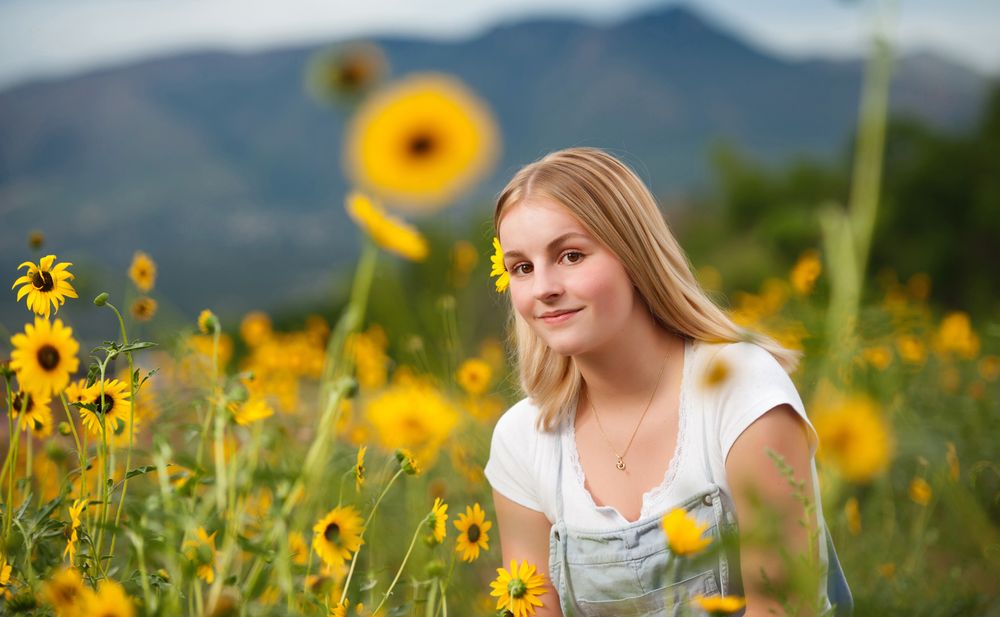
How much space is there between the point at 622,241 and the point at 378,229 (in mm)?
658

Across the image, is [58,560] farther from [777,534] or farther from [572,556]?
[777,534]

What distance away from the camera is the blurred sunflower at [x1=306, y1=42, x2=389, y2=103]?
569 millimetres

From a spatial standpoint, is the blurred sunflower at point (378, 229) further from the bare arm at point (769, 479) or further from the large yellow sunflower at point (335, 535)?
the bare arm at point (769, 479)

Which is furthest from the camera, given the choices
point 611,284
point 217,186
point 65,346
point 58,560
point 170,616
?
point 217,186

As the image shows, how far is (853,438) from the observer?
0.63 metres

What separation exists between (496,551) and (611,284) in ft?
3.07

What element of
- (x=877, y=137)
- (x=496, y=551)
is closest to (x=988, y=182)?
(x=496, y=551)

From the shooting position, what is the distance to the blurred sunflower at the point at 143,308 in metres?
1.55

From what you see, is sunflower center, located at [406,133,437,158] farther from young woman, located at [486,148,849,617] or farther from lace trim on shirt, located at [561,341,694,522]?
lace trim on shirt, located at [561,341,694,522]

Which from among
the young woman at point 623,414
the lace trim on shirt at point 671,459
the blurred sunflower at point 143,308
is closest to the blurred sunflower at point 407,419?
the young woman at point 623,414

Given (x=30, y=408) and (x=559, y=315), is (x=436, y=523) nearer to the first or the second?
(x=559, y=315)

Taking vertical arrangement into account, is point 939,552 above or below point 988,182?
below

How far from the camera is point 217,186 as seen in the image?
74.4 ft

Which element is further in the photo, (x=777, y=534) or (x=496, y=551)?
(x=496, y=551)
